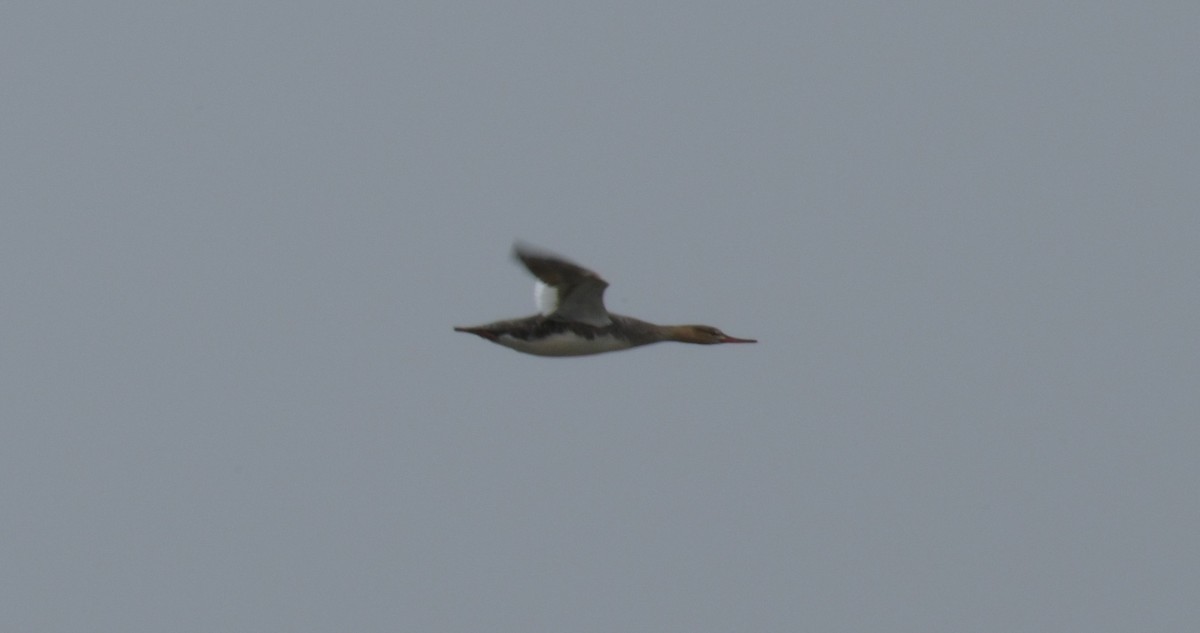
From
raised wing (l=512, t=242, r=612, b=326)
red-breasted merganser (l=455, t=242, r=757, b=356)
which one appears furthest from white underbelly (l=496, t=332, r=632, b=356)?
raised wing (l=512, t=242, r=612, b=326)

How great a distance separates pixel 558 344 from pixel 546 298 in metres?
0.51

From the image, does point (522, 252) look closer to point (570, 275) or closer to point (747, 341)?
point (570, 275)

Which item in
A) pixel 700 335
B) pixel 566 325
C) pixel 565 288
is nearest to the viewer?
pixel 565 288

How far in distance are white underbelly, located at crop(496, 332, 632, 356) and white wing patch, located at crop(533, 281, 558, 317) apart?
0.29m

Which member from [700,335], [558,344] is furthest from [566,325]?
[700,335]

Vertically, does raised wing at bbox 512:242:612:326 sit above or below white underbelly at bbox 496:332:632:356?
above

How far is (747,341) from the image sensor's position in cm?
2731

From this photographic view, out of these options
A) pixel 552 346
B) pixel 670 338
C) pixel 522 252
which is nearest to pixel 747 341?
pixel 670 338

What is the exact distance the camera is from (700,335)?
2716cm

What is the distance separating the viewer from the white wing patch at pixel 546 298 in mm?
24438

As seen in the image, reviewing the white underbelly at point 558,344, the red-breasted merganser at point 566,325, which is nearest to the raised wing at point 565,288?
the red-breasted merganser at point 566,325

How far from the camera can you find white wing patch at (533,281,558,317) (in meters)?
24.4

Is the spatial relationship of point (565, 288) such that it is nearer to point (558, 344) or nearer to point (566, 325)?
point (566, 325)

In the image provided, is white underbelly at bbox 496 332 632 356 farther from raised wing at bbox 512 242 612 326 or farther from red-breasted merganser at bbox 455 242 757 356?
raised wing at bbox 512 242 612 326
